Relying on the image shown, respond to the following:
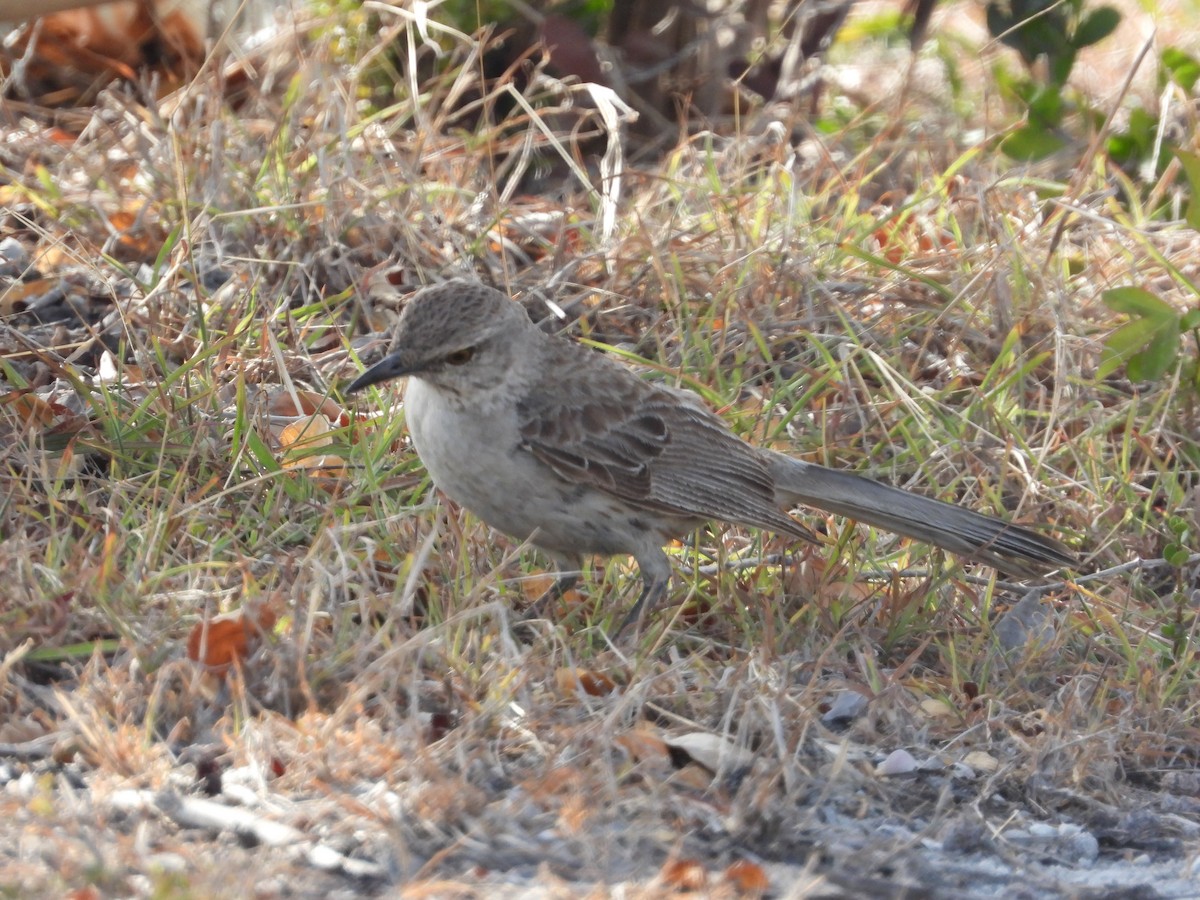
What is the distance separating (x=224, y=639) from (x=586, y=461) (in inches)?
61.8

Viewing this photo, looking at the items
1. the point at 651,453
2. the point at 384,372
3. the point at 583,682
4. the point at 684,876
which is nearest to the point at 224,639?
the point at 583,682

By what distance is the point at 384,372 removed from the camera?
15.6 ft

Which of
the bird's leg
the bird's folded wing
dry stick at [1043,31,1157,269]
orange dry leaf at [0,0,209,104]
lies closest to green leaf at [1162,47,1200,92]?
dry stick at [1043,31,1157,269]

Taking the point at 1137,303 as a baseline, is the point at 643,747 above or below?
below

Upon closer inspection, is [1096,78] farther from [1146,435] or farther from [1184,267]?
[1146,435]

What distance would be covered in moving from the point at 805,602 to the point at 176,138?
3.28 meters

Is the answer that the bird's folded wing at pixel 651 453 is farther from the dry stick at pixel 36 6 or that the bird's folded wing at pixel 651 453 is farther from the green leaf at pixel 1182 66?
the green leaf at pixel 1182 66

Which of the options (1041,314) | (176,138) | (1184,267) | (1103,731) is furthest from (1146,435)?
(176,138)

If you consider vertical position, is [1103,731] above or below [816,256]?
below

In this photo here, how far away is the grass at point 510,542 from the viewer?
3.53 meters

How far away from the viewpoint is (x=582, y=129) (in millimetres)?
8617

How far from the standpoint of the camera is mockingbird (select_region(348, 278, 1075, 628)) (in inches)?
191

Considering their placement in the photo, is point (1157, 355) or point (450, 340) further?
point (1157, 355)

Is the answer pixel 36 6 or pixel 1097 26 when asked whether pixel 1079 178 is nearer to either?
pixel 1097 26
